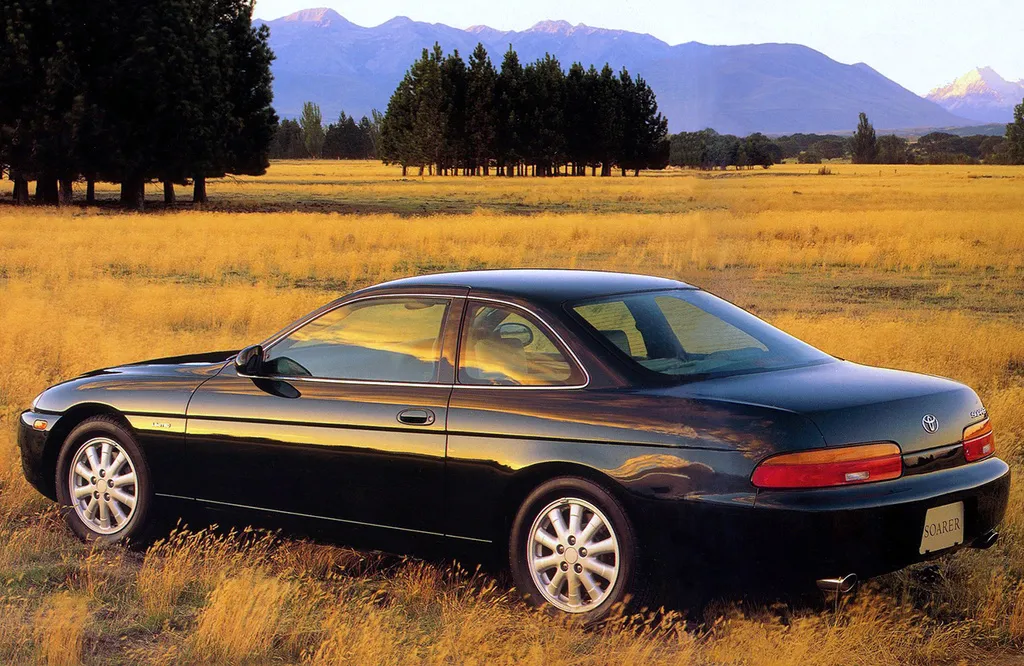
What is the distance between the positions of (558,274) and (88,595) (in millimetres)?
2434

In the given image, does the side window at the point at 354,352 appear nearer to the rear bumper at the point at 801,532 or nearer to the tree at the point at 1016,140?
the rear bumper at the point at 801,532

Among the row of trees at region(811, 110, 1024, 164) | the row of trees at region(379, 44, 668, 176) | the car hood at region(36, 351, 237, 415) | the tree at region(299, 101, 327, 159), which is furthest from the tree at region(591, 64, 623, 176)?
the tree at region(299, 101, 327, 159)

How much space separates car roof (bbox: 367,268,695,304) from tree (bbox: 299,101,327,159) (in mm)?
150058

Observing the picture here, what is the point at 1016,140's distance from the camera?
65.1 meters

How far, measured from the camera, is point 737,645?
485 cm

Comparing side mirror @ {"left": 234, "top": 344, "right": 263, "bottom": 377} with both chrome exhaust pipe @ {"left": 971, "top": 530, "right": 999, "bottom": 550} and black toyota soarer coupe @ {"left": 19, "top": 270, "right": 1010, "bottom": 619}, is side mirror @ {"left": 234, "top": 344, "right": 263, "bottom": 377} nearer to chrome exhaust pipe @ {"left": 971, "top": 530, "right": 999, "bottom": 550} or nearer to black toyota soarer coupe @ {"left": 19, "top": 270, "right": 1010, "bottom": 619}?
black toyota soarer coupe @ {"left": 19, "top": 270, "right": 1010, "bottom": 619}

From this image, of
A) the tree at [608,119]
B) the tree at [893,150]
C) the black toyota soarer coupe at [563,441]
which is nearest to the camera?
the black toyota soarer coupe at [563,441]

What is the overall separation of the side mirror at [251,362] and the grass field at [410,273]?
772 mm

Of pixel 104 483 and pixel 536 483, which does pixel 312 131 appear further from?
pixel 536 483

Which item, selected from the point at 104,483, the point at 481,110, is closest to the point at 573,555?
the point at 104,483

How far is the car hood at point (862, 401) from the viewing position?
15.6 ft

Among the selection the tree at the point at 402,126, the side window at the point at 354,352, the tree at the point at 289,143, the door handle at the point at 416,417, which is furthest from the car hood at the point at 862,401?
the tree at the point at 289,143

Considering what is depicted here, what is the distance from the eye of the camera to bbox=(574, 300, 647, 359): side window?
17.9ft

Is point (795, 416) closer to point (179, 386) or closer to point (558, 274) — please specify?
point (558, 274)
